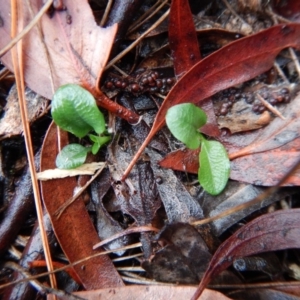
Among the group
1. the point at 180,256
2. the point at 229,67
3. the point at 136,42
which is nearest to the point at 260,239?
the point at 180,256

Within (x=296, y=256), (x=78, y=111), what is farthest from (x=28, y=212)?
(x=296, y=256)

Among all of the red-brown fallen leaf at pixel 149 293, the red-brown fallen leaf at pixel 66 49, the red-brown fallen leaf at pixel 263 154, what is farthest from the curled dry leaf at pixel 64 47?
the red-brown fallen leaf at pixel 149 293

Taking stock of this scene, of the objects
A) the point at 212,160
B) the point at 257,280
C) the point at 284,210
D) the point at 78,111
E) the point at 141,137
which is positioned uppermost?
the point at 78,111

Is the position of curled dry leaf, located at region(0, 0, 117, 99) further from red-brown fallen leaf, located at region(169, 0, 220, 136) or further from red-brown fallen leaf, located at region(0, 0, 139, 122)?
red-brown fallen leaf, located at region(169, 0, 220, 136)

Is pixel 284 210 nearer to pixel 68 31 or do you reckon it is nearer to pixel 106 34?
pixel 106 34

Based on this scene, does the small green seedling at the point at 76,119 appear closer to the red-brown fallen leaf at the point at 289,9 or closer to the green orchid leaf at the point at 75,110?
the green orchid leaf at the point at 75,110

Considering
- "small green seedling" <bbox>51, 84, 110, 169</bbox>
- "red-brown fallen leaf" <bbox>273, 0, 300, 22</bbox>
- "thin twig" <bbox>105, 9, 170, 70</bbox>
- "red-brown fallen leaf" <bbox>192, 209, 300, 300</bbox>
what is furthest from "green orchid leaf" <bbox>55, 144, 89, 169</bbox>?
"red-brown fallen leaf" <bbox>273, 0, 300, 22</bbox>

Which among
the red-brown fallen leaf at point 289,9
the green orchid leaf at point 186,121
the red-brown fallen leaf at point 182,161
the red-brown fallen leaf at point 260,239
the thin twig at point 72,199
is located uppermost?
the red-brown fallen leaf at point 289,9

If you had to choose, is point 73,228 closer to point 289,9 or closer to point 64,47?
point 64,47
